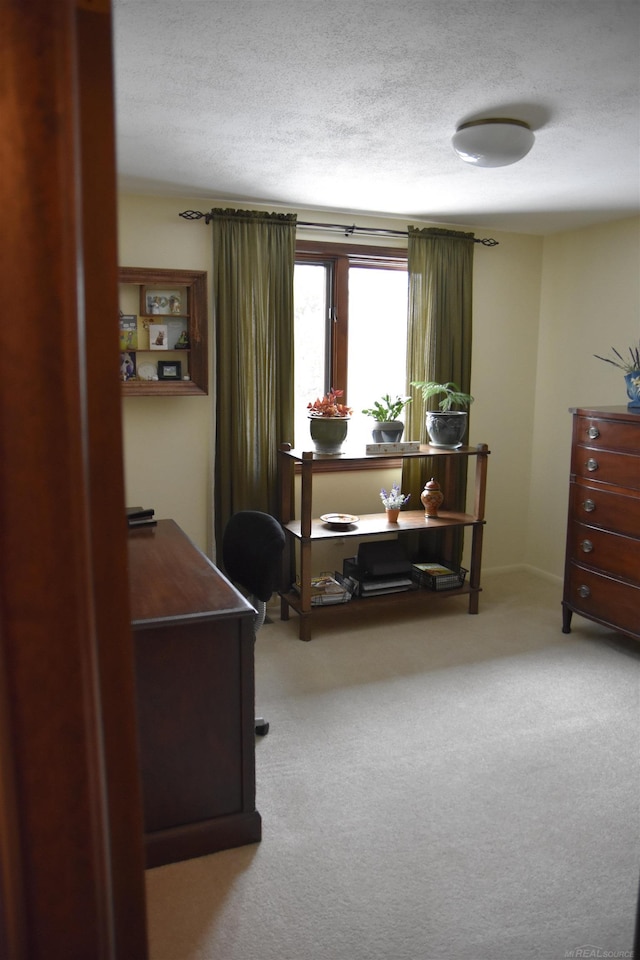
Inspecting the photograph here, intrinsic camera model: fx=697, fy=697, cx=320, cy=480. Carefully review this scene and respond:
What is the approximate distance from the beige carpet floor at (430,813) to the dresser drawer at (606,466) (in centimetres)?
90

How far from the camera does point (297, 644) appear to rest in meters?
3.65

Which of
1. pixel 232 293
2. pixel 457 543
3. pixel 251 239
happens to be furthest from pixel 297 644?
pixel 251 239

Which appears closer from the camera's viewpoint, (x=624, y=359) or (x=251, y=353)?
(x=251, y=353)

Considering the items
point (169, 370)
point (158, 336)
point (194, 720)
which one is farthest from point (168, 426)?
point (194, 720)

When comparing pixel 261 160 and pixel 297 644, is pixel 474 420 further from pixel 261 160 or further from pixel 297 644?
pixel 261 160

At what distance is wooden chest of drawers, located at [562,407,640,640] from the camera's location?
3381 millimetres

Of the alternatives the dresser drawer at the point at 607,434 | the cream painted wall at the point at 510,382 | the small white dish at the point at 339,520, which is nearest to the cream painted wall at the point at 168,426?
the cream painted wall at the point at 510,382

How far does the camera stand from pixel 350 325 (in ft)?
14.1

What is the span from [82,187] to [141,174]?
3.05m

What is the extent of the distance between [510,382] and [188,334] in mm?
2285

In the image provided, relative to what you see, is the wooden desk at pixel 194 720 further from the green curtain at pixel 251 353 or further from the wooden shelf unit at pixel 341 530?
the green curtain at pixel 251 353

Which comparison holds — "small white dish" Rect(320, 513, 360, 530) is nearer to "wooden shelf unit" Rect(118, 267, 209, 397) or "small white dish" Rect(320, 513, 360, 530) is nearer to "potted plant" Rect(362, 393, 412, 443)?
"potted plant" Rect(362, 393, 412, 443)

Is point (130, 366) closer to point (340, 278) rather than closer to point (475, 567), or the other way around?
point (340, 278)

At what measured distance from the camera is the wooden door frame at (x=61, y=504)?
18.9 inches
